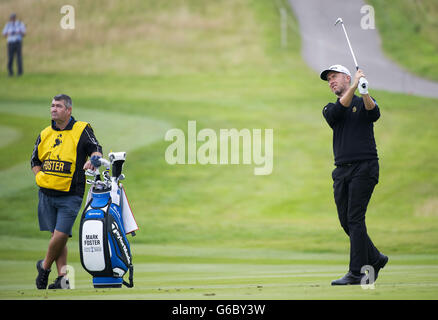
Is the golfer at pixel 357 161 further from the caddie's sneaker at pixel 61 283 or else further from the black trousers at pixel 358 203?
the caddie's sneaker at pixel 61 283

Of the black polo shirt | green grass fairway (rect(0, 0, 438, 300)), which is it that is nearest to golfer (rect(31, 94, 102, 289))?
green grass fairway (rect(0, 0, 438, 300))

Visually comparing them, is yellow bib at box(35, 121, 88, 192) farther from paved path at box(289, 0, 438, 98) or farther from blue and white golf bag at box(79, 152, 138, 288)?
paved path at box(289, 0, 438, 98)

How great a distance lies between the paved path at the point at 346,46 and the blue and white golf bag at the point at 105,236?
2311 cm

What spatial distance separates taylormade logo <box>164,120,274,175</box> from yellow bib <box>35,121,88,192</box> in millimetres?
14623

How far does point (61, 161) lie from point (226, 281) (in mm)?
2072

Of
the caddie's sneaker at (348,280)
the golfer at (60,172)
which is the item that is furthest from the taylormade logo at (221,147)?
the caddie's sneaker at (348,280)

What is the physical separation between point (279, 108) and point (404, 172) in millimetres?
6385

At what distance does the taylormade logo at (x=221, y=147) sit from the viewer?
75.5 feet

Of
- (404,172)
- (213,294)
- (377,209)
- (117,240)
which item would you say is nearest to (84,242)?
(117,240)

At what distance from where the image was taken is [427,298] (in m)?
5.88

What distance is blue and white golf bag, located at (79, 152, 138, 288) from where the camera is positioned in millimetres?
7379

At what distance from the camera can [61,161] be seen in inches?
315

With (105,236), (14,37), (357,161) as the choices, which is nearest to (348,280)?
(357,161)
